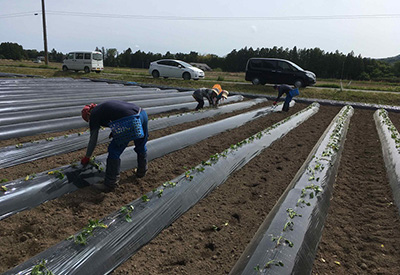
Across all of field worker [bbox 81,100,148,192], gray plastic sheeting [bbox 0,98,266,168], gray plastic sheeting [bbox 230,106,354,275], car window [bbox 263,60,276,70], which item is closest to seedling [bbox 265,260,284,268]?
gray plastic sheeting [bbox 230,106,354,275]

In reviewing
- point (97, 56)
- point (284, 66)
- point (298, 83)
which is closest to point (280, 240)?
point (298, 83)

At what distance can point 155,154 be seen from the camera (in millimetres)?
5133

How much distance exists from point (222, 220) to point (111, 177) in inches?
61.7

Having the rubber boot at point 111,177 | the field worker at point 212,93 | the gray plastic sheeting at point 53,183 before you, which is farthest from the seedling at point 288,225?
the field worker at point 212,93

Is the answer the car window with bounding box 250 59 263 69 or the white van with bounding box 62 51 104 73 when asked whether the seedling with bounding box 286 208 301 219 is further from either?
the white van with bounding box 62 51 104 73

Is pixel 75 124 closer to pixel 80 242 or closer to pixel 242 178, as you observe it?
pixel 242 178

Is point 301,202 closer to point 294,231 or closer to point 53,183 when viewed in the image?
point 294,231

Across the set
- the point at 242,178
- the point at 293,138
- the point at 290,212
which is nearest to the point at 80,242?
the point at 290,212

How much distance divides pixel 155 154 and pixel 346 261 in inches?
134

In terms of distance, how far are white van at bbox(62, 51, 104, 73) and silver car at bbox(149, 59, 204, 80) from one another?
18.1 feet

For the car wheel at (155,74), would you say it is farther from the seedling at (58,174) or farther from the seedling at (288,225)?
the seedling at (288,225)

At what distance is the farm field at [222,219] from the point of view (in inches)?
106

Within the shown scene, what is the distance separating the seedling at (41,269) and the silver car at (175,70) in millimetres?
18031

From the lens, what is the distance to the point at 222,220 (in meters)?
3.45
